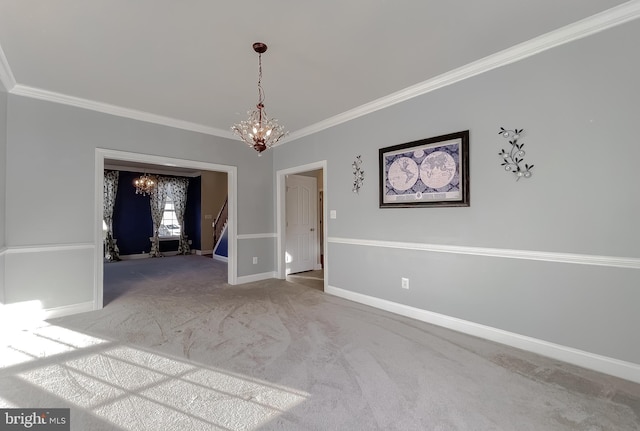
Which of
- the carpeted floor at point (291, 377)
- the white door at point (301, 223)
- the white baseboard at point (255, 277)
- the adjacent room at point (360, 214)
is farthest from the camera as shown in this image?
the white door at point (301, 223)

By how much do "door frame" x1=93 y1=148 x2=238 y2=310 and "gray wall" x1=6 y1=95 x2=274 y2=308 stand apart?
57 mm

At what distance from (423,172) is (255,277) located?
140 inches

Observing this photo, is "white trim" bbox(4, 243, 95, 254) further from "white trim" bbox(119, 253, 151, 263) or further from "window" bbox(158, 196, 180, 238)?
"window" bbox(158, 196, 180, 238)

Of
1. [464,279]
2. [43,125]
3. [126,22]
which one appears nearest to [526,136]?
[464,279]

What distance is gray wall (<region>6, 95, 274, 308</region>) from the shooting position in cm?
326

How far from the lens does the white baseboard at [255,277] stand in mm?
5123

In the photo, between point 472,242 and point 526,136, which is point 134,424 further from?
point 526,136

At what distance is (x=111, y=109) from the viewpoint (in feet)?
12.6

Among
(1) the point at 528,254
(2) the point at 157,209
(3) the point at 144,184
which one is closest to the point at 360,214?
(1) the point at 528,254

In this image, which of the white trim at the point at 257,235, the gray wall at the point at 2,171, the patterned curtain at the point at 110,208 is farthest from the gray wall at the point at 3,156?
the patterned curtain at the point at 110,208

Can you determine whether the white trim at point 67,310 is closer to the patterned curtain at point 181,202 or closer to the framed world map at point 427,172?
the framed world map at point 427,172

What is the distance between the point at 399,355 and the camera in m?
2.49

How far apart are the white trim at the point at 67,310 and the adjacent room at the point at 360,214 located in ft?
0.10

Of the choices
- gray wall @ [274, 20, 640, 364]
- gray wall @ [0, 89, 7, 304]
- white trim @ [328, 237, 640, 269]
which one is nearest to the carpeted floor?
gray wall @ [274, 20, 640, 364]
